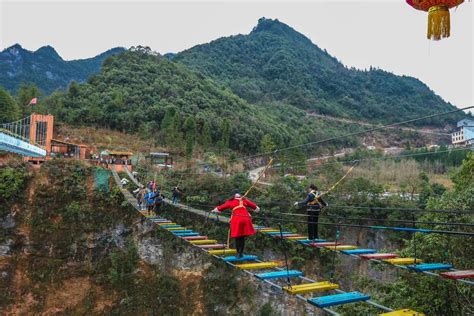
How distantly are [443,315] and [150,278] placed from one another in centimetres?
987

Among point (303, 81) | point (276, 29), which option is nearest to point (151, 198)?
point (303, 81)

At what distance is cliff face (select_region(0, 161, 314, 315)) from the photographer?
1299 cm

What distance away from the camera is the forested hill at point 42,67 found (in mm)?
53606

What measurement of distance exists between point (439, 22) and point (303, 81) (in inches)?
2208

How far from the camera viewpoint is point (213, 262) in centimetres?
1410

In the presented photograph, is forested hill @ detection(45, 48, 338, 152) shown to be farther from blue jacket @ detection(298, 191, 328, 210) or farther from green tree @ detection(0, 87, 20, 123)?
blue jacket @ detection(298, 191, 328, 210)

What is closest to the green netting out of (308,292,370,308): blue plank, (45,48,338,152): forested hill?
(45,48,338,152): forested hill

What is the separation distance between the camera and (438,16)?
2.59 meters

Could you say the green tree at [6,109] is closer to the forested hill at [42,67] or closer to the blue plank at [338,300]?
the blue plank at [338,300]

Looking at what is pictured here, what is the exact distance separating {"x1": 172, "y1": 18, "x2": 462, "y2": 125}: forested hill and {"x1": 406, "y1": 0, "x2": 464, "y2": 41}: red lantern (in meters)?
44.6

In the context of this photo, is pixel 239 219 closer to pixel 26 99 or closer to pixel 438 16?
pixel 438 16

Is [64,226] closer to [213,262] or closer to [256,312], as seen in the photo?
[213,262]

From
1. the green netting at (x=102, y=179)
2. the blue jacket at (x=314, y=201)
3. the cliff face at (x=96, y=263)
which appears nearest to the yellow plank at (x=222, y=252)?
the blue jacket at (x=314, y=201)

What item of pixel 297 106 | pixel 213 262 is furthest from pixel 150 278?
pixel 297 106
